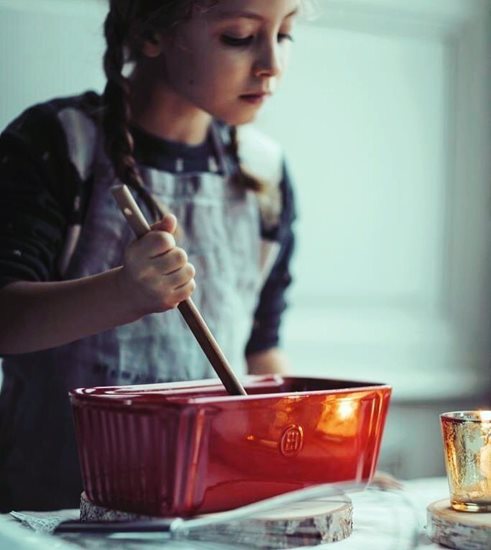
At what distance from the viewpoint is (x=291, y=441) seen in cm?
59

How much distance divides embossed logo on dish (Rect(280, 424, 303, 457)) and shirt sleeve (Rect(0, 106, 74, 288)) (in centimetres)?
25

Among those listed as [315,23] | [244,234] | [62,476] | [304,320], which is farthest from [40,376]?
[315,23]

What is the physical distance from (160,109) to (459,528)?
416mm

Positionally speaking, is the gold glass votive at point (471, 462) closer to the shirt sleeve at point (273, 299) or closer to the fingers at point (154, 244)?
the fingers at point (154, 244)

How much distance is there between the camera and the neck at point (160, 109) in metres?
0.79

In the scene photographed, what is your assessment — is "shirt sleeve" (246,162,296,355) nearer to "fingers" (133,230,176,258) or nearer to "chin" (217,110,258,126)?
"chin" (217,110,258,126)

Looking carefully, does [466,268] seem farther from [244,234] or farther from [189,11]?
[189,11]

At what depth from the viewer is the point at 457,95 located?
1.26 metres

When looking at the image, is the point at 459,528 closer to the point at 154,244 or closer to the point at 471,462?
the point at 471,462

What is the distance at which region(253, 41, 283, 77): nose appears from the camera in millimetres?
723

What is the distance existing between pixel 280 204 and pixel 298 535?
16.0 inches

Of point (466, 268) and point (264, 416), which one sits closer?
point (264, 416)

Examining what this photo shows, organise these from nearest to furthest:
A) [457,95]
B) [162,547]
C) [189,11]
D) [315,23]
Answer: [162,547]
[189,11]
[315,23]
[457,95]

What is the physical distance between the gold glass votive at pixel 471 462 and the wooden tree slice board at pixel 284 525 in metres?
0.07
